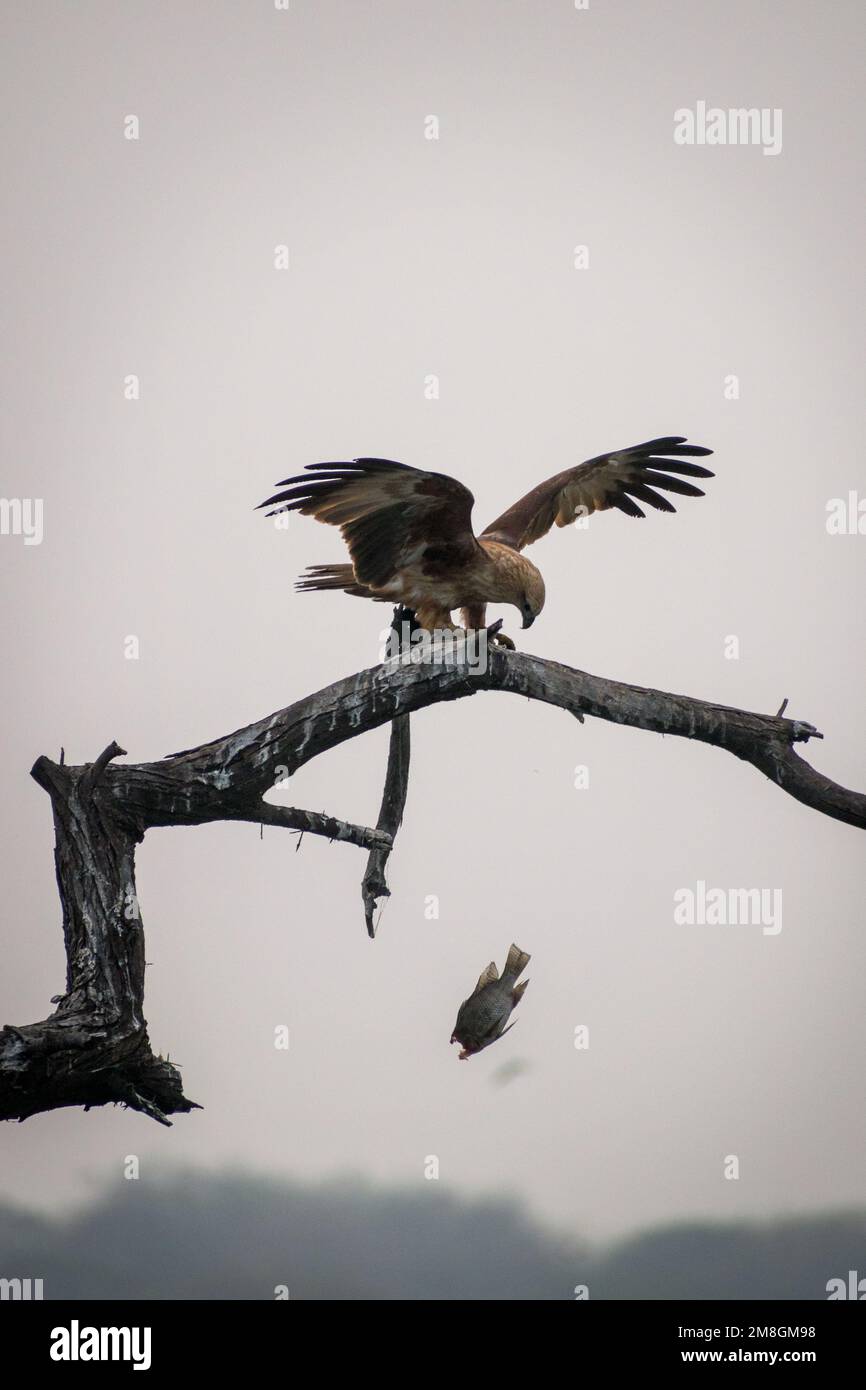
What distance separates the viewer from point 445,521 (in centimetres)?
449

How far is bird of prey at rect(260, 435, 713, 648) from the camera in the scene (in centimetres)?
432

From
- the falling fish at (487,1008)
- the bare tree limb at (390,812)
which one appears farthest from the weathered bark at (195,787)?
the falling fish at (487,1008)

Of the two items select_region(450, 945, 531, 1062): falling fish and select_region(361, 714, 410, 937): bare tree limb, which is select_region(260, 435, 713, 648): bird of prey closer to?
select_region(361, 714, 410, 937): bare tree limb

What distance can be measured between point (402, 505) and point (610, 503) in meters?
1.51

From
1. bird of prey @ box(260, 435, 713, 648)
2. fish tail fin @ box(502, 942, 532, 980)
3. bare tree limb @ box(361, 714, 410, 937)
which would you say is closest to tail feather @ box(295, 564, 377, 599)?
bird of prey @ box(260, 435, 713, 648)

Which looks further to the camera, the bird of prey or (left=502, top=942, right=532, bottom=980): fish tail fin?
(left=502, top=942, right=532, bottom=980): fish tail fin

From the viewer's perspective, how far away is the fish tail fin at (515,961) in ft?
17.1

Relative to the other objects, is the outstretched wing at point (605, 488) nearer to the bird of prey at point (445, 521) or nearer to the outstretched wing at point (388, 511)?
the bird of prey at point (445, 521)

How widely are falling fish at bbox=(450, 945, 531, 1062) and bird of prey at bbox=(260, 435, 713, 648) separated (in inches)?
60.5

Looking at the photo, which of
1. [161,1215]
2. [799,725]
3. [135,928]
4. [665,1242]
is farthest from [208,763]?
[665,1242]

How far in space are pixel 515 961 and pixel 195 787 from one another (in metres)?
1.74

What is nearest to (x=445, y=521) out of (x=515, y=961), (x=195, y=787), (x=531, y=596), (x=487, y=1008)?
(x=531, y=596)

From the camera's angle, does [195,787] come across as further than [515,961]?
No

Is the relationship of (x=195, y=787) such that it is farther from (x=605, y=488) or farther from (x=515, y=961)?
(x=605, y=488)
